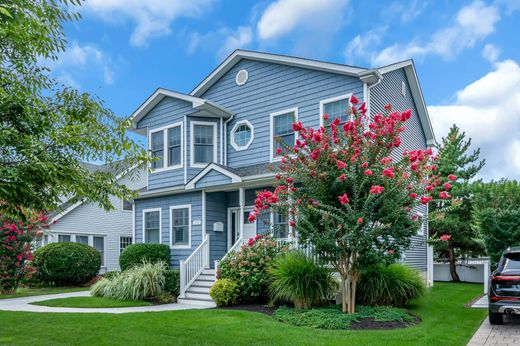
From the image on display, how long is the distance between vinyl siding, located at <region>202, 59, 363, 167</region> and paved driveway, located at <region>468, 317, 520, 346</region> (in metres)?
7.20

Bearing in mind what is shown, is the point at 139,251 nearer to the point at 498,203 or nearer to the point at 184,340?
the point at 184,340

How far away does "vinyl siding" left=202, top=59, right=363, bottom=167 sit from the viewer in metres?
14.4

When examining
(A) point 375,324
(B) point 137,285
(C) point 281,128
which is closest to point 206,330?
(A) point 375,324

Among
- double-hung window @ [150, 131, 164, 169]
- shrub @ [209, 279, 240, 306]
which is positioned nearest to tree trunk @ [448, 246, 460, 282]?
shrub @ [209, 279, 240, 306]

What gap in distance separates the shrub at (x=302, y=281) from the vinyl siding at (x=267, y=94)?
5.20 m

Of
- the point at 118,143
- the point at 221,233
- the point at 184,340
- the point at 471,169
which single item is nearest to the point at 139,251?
the point at 221,233

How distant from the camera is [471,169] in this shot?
2181 centimetres

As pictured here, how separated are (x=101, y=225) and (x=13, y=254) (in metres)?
7.85

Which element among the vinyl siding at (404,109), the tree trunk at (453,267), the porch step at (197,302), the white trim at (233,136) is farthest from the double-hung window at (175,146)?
the tree trunk at (453,267)

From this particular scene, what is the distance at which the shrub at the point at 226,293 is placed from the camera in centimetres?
1194

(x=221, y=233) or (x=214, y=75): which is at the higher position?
(x=214, y=75)

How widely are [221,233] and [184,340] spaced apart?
8373 millimetres

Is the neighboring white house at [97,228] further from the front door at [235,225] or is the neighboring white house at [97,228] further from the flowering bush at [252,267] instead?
the flowering bush at [252,267]

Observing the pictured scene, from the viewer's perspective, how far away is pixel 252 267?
483 inches
